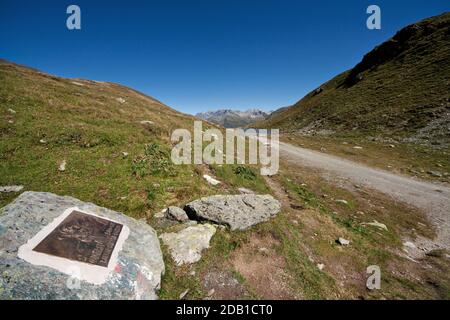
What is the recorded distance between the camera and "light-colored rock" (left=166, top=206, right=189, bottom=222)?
8909mm

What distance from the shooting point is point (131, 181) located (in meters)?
11.0

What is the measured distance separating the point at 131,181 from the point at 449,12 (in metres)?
115

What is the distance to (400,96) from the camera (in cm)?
5056

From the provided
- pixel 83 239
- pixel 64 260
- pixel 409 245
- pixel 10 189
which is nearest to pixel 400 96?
pixel 409 245

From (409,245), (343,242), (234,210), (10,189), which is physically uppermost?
(10,189)

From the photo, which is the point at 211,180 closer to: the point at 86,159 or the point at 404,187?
the point at 86,159

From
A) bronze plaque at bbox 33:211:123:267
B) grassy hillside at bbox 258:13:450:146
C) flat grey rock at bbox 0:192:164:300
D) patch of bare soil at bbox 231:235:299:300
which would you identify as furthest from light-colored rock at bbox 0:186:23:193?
grassy hillside at bbox 258:13:450:146

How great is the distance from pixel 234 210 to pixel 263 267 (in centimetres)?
264

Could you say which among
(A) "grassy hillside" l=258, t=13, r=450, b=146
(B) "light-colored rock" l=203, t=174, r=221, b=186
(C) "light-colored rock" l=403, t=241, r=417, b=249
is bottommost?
(C) "light-colored rock" l=403, t=241, r=417, b=249

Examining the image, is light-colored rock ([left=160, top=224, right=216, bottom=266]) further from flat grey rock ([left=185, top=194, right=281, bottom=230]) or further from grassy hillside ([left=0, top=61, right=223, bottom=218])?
grassy hillside ([left=0, top=61, right=223, bottom=218])

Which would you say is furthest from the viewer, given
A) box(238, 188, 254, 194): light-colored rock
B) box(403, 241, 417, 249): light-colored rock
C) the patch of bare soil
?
box(238, 188, 254, 194): light-colored rock

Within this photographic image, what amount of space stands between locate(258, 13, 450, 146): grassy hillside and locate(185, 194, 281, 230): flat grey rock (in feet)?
116

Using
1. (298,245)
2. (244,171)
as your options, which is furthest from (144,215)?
(244,171)
